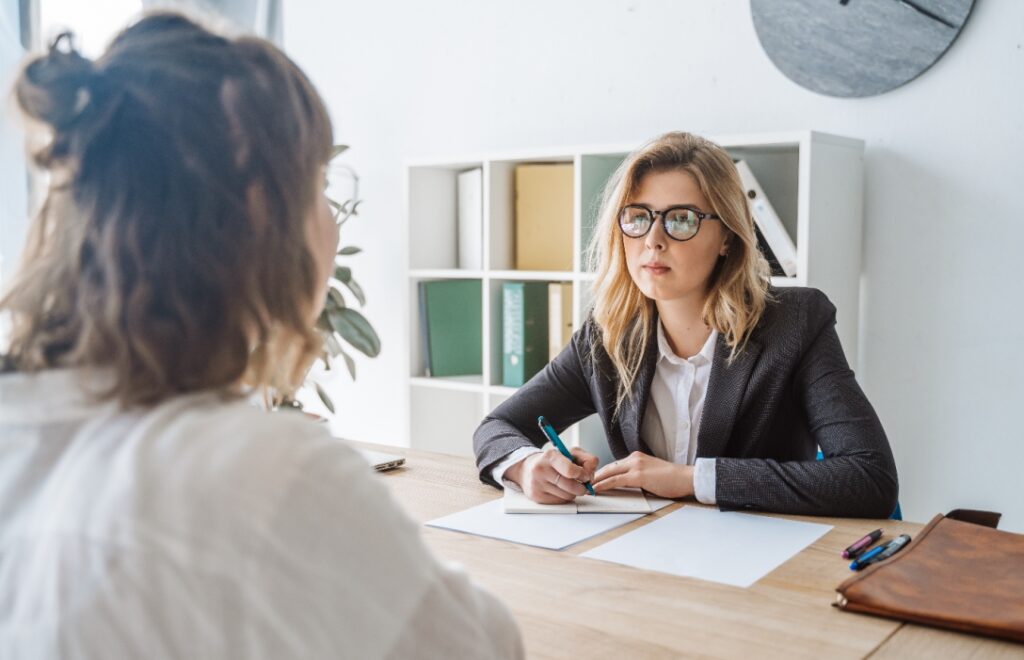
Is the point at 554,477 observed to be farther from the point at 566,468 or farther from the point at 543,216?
the point at 543,216

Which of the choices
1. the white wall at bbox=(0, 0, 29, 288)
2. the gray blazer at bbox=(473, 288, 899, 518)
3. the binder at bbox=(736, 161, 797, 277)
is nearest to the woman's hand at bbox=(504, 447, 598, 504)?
the gray blazer at bbox=(473, 288, 899, 518)

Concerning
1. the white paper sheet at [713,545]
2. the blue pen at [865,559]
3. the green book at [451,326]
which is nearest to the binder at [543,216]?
the green book at [451,326]

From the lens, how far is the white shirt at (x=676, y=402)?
1850mm

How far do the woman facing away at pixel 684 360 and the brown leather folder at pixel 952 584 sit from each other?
36cm

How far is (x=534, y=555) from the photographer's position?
4.11 feet

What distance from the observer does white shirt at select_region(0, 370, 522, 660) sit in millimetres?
560

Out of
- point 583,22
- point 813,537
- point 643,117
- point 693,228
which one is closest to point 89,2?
point 583,22

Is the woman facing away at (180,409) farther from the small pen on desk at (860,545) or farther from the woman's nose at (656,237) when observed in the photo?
the woman's nose at (656,237)

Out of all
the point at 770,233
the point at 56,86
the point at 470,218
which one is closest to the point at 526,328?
the point at 470,218

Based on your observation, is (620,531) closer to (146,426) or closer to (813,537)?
(813,537)

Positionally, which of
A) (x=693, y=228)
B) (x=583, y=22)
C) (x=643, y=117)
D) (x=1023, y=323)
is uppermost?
(x=583, y=22)

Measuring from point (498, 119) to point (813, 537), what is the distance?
2.16 m

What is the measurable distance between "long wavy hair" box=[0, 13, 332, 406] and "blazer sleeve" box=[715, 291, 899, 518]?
96 centimetres

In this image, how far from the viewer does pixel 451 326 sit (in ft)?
10.1
